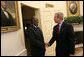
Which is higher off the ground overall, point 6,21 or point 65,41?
point 6,21

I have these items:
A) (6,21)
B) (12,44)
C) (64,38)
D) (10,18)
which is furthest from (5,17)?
(64,38)

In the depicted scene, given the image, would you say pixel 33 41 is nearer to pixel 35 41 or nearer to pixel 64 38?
pixel 35 41

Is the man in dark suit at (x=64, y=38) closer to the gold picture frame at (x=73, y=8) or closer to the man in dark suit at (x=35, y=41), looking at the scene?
→ the man in dark suit at (x=35, y=41)

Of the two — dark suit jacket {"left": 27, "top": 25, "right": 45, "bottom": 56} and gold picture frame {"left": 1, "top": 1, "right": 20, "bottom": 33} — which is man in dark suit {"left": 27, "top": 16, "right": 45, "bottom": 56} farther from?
gold picture frame {"left": 1, "top": 1, "right": 20, "bottom": 33}

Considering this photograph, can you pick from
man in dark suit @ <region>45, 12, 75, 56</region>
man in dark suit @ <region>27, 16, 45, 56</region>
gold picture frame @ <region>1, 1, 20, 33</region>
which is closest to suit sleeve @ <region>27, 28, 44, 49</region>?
man in dark suit @ <region>27, 16, 45, 56</region>

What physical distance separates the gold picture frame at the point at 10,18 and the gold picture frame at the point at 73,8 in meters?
4.96

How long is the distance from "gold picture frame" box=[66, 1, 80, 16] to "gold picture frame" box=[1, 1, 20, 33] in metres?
4.96

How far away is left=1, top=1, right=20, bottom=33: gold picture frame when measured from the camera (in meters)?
2.92

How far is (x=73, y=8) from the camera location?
8.39 meters

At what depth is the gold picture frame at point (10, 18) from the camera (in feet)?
9.58

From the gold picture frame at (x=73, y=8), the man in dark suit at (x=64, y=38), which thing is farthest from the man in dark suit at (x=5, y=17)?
the gold picture frame at (x=73, y=8)

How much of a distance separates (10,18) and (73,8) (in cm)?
579

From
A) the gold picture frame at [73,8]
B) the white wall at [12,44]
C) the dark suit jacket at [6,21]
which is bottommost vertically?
the white wall at [12,44]

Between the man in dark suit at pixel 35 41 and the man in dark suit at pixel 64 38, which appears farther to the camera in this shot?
the man in dark suit at pixel 35 41
